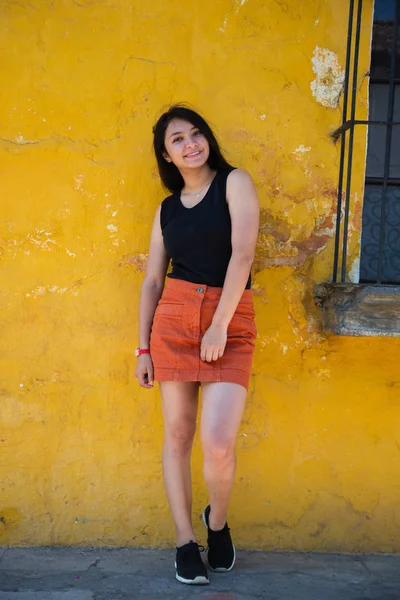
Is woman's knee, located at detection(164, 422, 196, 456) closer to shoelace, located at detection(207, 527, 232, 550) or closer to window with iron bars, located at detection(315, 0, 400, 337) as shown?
shoelace, located at detection(207, 527, 232, 550)

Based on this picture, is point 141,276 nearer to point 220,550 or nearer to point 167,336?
point 167,336

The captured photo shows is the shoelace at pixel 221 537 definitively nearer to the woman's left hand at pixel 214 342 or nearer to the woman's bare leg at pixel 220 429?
the woman's bare leg at pixel 220 429

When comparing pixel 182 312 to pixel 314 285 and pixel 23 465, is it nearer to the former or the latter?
pixel 314 285

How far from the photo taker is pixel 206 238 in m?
2.83

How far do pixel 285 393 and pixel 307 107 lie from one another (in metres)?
1.38

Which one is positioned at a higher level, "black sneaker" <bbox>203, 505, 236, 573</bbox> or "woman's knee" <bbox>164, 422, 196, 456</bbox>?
"woman's knee" <bbox>164, 422, 196, 456</bbox>

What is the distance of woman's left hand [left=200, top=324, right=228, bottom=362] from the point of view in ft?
8.93

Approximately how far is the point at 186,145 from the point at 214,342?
0.84 m

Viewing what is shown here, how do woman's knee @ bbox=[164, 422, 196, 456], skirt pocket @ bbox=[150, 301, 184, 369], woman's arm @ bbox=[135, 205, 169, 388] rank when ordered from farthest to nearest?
woman's arm @ bbox=[135, 205, 169, 388] < woman's knee @ bbox=[164, 422, 196, 456] < skirt pocket @ bbox=[150, 301, 184, 369]

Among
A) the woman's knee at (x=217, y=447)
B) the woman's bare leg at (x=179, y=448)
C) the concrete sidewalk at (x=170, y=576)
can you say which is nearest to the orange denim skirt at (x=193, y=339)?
the woman's bare leg at (x=179, y=448)

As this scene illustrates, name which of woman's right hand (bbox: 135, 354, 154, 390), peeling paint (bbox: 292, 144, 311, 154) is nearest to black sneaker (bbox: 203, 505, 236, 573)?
woman's right hand (bbox: 135, 354, 154, 390)

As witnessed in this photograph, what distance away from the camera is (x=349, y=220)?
3.34 metres

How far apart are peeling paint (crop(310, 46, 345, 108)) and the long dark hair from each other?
0.67 meters

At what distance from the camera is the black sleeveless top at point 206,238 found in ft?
9.27
